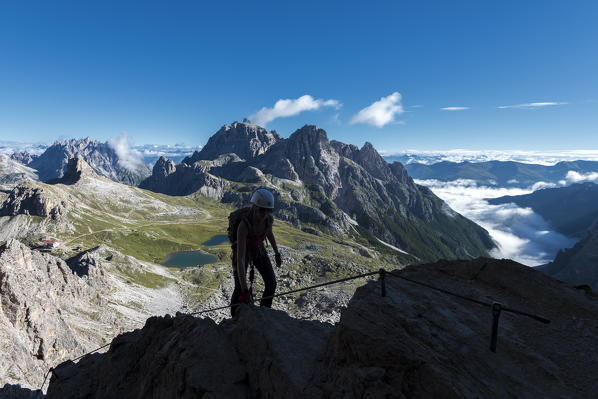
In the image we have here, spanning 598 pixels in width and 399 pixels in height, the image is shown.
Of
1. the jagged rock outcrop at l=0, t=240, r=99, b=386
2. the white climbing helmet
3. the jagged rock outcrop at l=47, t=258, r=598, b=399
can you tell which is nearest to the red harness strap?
the white climbing helmet

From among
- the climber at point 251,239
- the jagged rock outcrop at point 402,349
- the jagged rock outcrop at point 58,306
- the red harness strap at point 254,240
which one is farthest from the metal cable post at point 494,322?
the jagged rock outcrop at point 58,306

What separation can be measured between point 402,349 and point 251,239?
7.75 m

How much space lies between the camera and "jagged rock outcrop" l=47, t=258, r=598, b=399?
696cm

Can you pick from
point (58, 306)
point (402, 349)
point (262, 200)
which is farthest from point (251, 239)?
point (58, 306)

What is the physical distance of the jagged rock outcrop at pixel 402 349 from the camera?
6957mm

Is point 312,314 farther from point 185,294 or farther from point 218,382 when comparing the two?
point 218,382

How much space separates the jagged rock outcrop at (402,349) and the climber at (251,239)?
1.35 meters

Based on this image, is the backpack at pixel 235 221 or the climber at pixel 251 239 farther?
the backpack at pixel 235 221

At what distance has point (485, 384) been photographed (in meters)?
6.90

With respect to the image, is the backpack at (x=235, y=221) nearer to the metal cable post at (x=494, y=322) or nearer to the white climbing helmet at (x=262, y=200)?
the white climbing helmet at (x=262, y=200)

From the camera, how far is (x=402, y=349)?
23.2 feet

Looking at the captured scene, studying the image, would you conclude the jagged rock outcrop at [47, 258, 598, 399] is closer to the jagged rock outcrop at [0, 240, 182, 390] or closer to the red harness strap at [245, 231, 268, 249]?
the red harness strap at [245, 231, 268, 249]

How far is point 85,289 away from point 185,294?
192 feet

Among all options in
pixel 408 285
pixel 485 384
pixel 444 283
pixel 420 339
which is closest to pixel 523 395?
pixel 485 384
